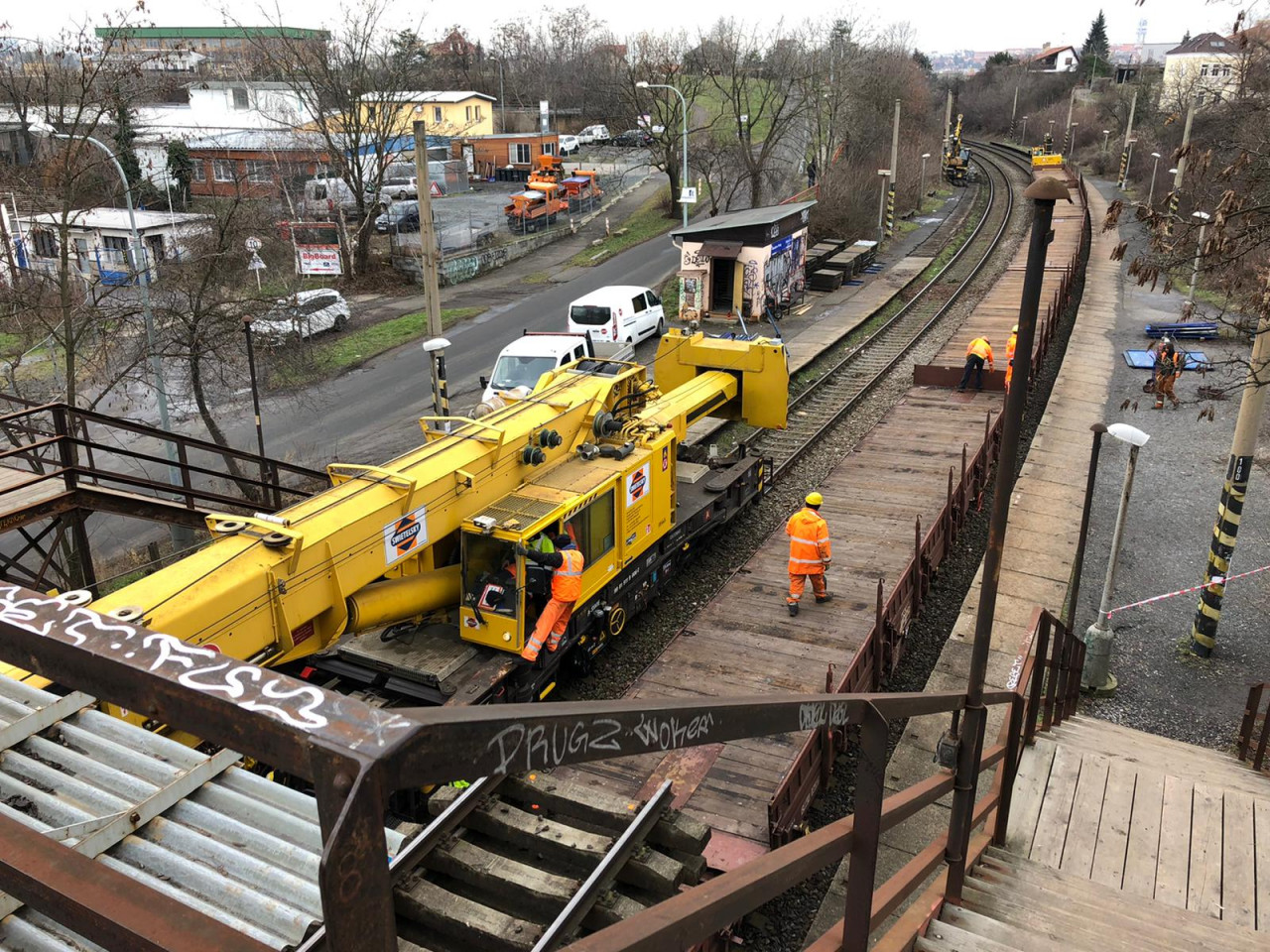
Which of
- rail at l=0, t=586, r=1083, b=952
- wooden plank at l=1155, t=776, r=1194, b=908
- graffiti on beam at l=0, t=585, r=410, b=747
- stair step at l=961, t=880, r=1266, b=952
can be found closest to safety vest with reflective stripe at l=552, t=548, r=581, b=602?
stair step at l=961, t=880, r=1266, b=952

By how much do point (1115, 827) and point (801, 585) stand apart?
5100 mm

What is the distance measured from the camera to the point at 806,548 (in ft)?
39.1

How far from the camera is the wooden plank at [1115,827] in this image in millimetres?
7113

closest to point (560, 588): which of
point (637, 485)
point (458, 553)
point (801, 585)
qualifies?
point (458, 553)

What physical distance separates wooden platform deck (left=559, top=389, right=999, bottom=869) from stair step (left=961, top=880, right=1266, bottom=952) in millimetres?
1975

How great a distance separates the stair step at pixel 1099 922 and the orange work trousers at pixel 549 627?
16.3 feet

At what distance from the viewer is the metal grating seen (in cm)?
977

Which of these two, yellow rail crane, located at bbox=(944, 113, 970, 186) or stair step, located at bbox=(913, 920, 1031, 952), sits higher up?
yellow rail crane, located at bbox=(944, 113, 970, 186)

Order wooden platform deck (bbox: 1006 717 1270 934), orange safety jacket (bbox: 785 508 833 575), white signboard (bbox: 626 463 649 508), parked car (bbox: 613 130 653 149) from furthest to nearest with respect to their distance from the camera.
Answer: parked car (bbox: 613 130 653 149) < orange safety jacket (bbox: 785 508 833 575) < white signboard (bbox: 626 463 649 508) < wooden platform deck (bbox: 1006 717 1270 934)

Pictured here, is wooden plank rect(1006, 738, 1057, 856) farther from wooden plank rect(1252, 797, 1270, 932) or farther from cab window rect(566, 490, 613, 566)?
cab window rect(566, 490, 613, 566)

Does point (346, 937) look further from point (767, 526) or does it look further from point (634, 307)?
Answer: point (634, 307)

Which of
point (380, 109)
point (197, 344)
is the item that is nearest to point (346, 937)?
point (197, 344)

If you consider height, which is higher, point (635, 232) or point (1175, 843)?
point (635, 232)

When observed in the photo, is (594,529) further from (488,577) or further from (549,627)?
(488,577)
